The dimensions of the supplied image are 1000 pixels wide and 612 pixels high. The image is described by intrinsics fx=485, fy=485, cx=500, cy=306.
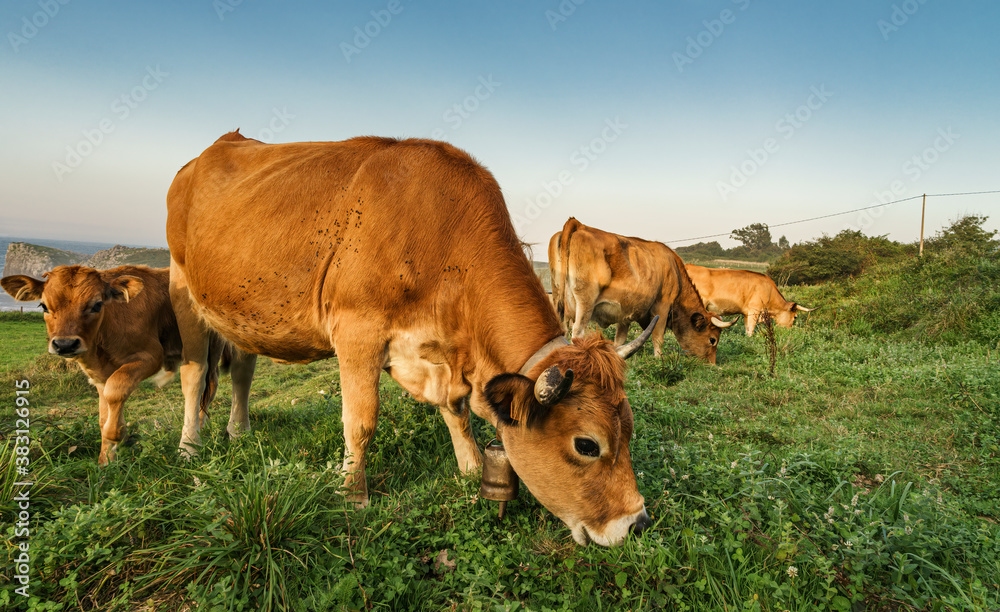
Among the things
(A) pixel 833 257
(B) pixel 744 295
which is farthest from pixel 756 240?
(B) pixel 744 295

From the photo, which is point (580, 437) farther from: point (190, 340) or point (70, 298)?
point (70, 298)

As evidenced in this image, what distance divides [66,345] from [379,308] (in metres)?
3.59

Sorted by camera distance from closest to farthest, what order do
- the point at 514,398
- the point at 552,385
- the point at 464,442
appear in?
the point at 552,385 → the point at 514,398 → the point at 464,442

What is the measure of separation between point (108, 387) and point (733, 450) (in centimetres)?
595

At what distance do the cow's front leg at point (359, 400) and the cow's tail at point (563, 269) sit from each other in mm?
6854

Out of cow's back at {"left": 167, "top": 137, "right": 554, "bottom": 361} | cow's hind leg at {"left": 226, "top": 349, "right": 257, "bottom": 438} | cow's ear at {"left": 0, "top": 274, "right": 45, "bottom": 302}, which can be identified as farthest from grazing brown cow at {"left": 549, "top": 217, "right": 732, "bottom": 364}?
cow's ear at {"left": 0, "top": 274, "right": 45, "bottom": 302}

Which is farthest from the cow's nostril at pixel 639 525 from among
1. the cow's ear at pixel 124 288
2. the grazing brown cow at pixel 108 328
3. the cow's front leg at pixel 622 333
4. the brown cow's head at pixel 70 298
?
the cow's front leg at pixel 622 333

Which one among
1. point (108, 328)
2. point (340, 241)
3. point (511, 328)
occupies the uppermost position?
point (340, 241)

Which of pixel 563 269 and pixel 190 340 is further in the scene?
pixel 563 269

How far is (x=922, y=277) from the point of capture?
41.4ft

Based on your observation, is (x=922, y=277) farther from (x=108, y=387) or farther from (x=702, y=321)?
(x=108, y=387)

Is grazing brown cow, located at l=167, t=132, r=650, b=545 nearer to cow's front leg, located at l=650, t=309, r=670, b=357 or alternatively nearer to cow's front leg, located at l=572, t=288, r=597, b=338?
cow's front leg, located at l=572, t=288, r=597, b=338

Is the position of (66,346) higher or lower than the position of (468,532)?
higher

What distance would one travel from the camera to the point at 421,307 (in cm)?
356
